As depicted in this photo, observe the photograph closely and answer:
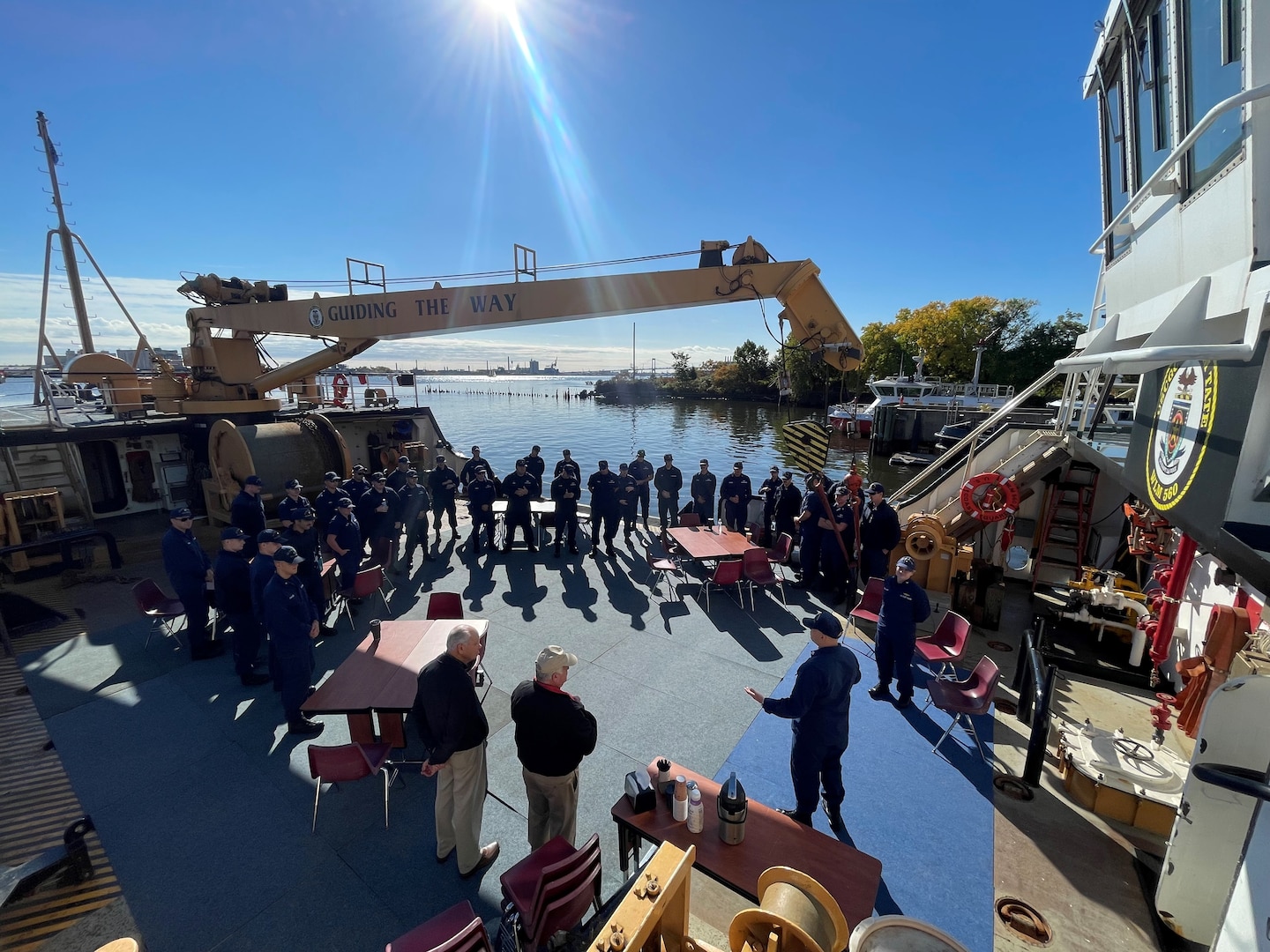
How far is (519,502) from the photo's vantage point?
966 centimetres

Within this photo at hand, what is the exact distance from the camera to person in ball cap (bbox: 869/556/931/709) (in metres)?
5.12

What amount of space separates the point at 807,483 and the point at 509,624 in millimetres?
5174

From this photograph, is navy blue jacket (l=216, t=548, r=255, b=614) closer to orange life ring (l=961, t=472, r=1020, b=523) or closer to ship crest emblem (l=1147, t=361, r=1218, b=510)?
ship crest emblem (l=1147, t=361, r=1218, b=510)

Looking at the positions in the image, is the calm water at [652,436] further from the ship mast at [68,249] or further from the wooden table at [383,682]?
the wooden table at [383,682]

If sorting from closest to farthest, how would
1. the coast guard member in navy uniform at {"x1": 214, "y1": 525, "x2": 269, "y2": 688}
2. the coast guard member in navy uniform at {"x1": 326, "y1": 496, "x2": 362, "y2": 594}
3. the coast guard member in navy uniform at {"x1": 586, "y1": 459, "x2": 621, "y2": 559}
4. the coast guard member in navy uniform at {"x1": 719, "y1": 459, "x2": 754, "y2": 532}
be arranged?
the coast guard member in navy uniform at {"x1": 214, "y1": 525, "x2": 269, "y2": 688} → the coast guard member in navy uniform at {"x1": 326, "y1": 496, "x2": 362, "y2": 594} → the coast guard member in navy uniform at {"x1": 586, "y1": 459, "x2": 621, "y2": 559} → the coast guard member in navy uniform at {"x1": 719, "y1": 459, "x2": 754, "y2": 532}

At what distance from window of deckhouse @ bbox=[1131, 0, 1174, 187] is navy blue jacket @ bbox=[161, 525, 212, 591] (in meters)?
9.91

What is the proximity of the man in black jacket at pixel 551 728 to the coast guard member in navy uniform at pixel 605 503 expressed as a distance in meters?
6.50

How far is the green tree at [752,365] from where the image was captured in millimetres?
72312

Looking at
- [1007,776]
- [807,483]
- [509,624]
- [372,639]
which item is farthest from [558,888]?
[807,483]

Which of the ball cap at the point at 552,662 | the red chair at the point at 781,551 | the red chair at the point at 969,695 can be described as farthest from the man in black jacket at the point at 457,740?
the red chair at the point at 781,551

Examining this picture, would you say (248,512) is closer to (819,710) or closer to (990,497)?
(819,710)

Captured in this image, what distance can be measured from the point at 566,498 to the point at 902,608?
20.0 ft

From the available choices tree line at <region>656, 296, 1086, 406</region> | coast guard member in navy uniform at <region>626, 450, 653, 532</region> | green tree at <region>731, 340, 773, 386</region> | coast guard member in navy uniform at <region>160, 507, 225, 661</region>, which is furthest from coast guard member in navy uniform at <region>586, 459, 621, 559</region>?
green tree at <region>731, 340, 773, 386</region>

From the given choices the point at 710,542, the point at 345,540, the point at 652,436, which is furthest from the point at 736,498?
the point at 652,436
